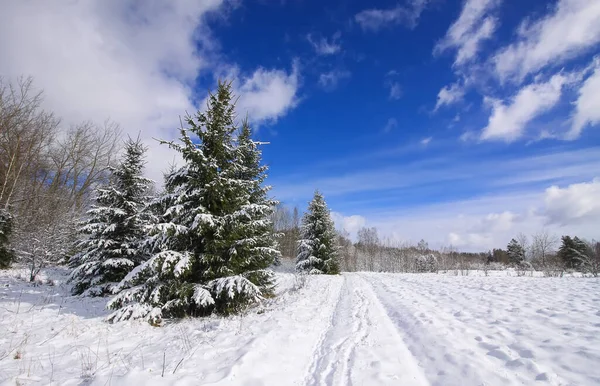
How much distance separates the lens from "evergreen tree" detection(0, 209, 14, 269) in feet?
50.3

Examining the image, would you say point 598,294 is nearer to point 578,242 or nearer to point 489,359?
point 489,359

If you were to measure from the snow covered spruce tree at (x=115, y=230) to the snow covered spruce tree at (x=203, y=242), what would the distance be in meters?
3.70

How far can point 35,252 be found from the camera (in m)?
14.8

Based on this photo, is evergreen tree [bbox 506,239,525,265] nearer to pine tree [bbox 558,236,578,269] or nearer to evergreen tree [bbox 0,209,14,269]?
pine tree [bbox 558,236,578,269]

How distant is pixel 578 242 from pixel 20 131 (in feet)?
210

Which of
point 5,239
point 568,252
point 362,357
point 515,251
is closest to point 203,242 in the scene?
point 362,357

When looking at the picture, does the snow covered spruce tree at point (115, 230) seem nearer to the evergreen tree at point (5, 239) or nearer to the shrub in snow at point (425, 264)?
the evergreen tree at point (5, 239)

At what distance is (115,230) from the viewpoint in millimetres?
11750

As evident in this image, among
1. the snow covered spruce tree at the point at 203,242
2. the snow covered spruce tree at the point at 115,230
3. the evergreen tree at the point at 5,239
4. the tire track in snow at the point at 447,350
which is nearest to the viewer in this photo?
the tire track in snow at the point at 447,350

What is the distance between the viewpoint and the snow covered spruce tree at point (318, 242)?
26.7 m

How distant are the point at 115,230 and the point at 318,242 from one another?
1889 centimetres

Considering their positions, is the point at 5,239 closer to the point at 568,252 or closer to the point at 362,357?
the point at 362,357

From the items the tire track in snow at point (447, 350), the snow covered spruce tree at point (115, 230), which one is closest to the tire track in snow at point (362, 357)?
the tire track in snow at point (447, 350)

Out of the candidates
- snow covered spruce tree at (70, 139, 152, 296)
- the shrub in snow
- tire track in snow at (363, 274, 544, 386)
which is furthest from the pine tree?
snow covered spruce tree at (70, 139, 152, 296)
